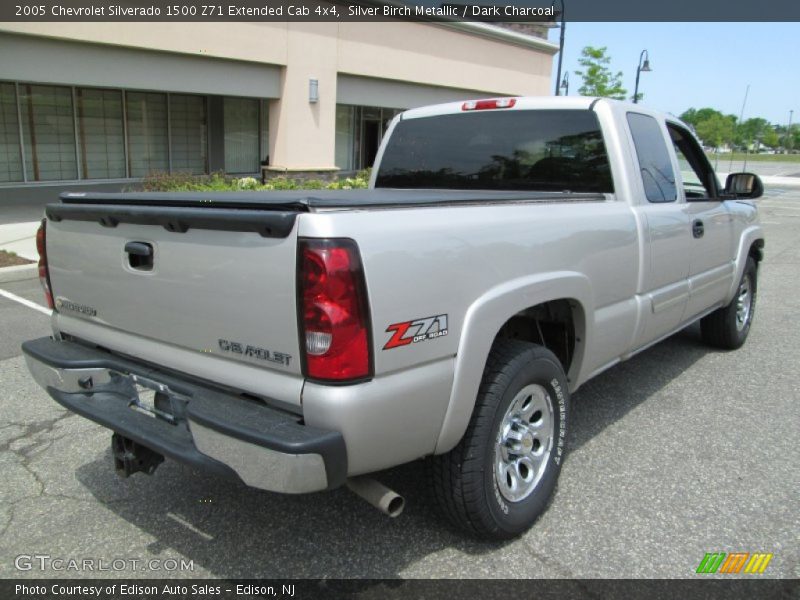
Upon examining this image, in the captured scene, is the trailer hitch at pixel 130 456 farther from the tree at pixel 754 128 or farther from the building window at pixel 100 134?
the tree at pixel 754 128

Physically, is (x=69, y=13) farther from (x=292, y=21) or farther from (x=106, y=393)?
(x=106, y=393)

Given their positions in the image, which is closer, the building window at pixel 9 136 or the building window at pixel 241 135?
the building window at pixel 9 136

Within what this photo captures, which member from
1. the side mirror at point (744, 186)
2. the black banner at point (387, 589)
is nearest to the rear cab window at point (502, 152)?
the side mirror at point (744, 186)

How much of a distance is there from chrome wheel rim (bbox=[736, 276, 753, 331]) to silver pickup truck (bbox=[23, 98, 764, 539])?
95.1 inches

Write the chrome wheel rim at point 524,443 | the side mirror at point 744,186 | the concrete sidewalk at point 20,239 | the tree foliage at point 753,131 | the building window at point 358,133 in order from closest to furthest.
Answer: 1. the chrome wheel rim at point 524,443
2. the side mirror at point 744,186
3. the concrete sidewalk at point 20,239
4. the building window at point 358,133
5. the tree foliage at point 753,131

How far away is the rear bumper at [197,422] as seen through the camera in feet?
7.00

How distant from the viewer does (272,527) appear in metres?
3.03

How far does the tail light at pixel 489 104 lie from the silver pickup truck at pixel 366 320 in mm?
232

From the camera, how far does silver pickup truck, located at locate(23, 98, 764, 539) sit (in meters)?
2.17

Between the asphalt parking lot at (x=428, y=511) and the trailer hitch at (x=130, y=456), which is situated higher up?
the trailer hitch at (x=130, y=456)

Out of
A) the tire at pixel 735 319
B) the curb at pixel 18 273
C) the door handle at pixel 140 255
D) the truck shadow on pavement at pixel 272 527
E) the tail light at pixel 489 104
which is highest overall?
the tail light at pixel 489 104

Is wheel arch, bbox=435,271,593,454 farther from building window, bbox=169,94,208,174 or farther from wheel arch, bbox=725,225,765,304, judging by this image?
building window, bbox=169,94,208,174

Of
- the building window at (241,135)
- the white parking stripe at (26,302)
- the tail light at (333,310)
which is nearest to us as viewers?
the tail light at (333,310)

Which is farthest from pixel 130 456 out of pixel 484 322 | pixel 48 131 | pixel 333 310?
pixel 48 131
